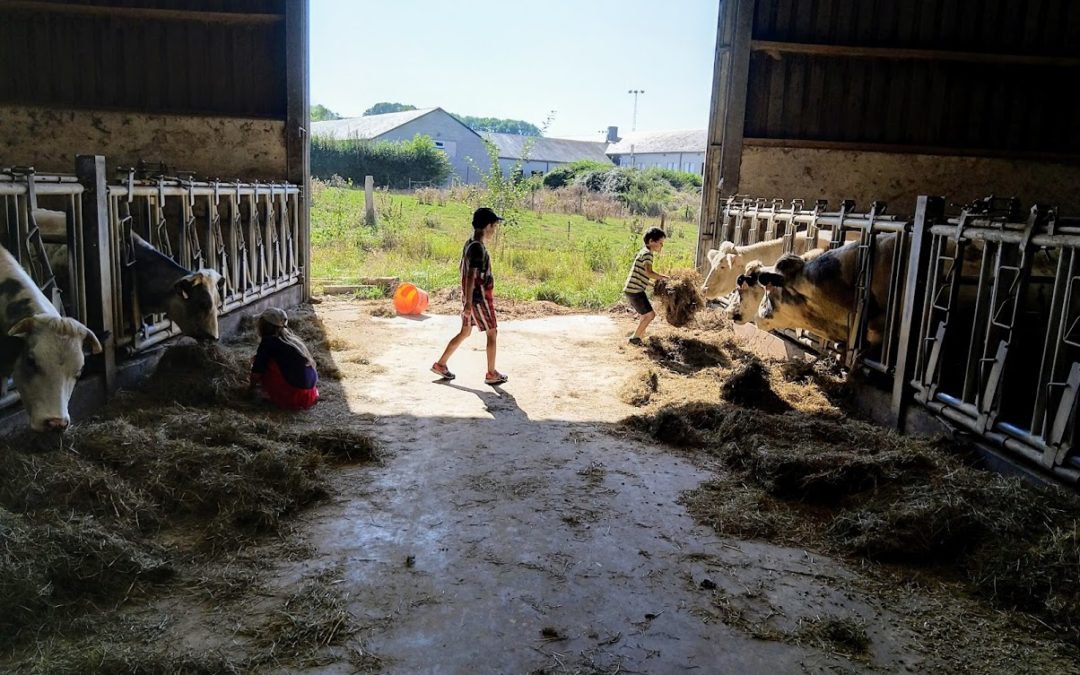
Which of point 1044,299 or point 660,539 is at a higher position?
point 1044,299

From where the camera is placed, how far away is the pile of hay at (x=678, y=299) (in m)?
9.96

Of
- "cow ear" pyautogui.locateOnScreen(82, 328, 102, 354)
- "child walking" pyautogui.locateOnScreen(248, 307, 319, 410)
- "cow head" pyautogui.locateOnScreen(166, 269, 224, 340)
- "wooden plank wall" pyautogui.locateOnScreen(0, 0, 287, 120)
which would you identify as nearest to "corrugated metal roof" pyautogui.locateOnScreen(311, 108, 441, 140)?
"wooden plank wall" pyautogui.locateOnScreen(0, 0, 287, 120)

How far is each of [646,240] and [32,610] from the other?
7.26m

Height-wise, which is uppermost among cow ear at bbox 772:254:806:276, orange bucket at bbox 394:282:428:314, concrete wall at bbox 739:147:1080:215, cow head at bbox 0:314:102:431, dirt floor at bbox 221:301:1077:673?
concrete wall at bbox 739:147:1080:215

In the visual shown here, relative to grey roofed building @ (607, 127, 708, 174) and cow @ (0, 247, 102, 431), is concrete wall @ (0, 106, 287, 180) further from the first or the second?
grey roofed building @ (607, 127, 708, 174)

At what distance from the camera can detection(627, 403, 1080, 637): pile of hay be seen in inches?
140

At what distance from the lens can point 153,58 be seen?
38.5 ft

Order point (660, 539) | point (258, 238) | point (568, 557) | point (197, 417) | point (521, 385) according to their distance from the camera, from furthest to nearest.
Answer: point (258, 238)
point (521, 385)
point (197, 417)
point (660, 539)
point (568, 557)

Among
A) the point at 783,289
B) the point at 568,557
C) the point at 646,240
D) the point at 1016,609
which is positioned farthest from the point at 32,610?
the point at 646,240

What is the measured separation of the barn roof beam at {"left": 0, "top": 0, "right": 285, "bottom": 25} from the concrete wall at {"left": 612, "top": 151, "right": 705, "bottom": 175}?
4901 cm

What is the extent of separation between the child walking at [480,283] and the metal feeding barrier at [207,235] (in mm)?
2187

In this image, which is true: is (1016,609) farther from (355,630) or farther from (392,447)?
(392,447)

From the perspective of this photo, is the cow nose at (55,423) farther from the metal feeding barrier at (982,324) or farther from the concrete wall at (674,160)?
the concrete wall at (674,160)

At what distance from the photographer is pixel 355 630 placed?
3188mm
